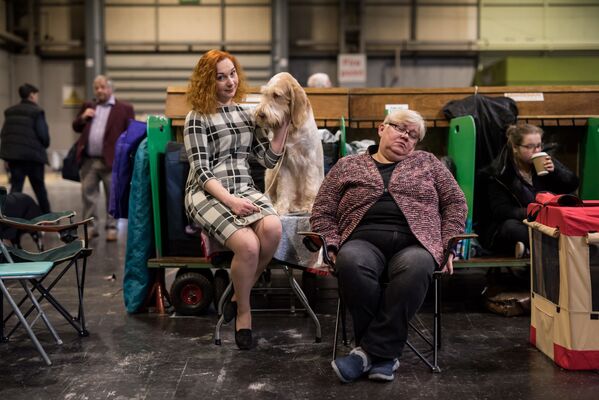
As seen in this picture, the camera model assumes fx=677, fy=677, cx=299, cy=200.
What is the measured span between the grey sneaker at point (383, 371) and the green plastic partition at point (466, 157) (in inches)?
47.2

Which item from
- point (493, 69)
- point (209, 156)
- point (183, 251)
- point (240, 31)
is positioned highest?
point (240, 31)

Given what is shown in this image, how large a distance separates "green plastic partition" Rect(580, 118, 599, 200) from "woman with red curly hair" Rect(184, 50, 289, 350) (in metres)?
1.94

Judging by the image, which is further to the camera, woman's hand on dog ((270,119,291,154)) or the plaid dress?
woman's hand on dog ((270,119,291,154))

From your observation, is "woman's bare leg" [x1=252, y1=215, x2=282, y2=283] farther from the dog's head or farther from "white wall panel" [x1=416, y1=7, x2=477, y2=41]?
"white wall panel" [x1=416, y1=7, x2=477, y2=41]

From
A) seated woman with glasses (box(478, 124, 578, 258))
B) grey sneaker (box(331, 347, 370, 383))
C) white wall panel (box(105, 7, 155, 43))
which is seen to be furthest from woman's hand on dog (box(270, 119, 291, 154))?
white wall panel (box(105, 7, 155, 43))

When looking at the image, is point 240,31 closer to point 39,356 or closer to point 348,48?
point 348,48

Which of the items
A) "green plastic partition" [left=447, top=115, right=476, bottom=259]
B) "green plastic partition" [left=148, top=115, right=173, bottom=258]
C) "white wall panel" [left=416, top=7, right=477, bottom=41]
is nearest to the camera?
"green plastic partition" [left=447, top=115, right=476, bottom=259]

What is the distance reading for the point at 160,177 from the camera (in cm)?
366

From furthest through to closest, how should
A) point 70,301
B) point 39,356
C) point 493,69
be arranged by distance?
point 493,69
point 70,301
point 39,356

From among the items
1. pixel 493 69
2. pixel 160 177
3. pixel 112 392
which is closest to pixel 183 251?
pixel 160 177

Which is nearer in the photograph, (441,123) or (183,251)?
(183,251)

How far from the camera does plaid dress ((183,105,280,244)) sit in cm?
309

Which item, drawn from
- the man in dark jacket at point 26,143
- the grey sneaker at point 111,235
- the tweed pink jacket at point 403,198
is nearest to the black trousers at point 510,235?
the tweed pink jacket at point 403,198

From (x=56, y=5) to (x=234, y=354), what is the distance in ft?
42.1
